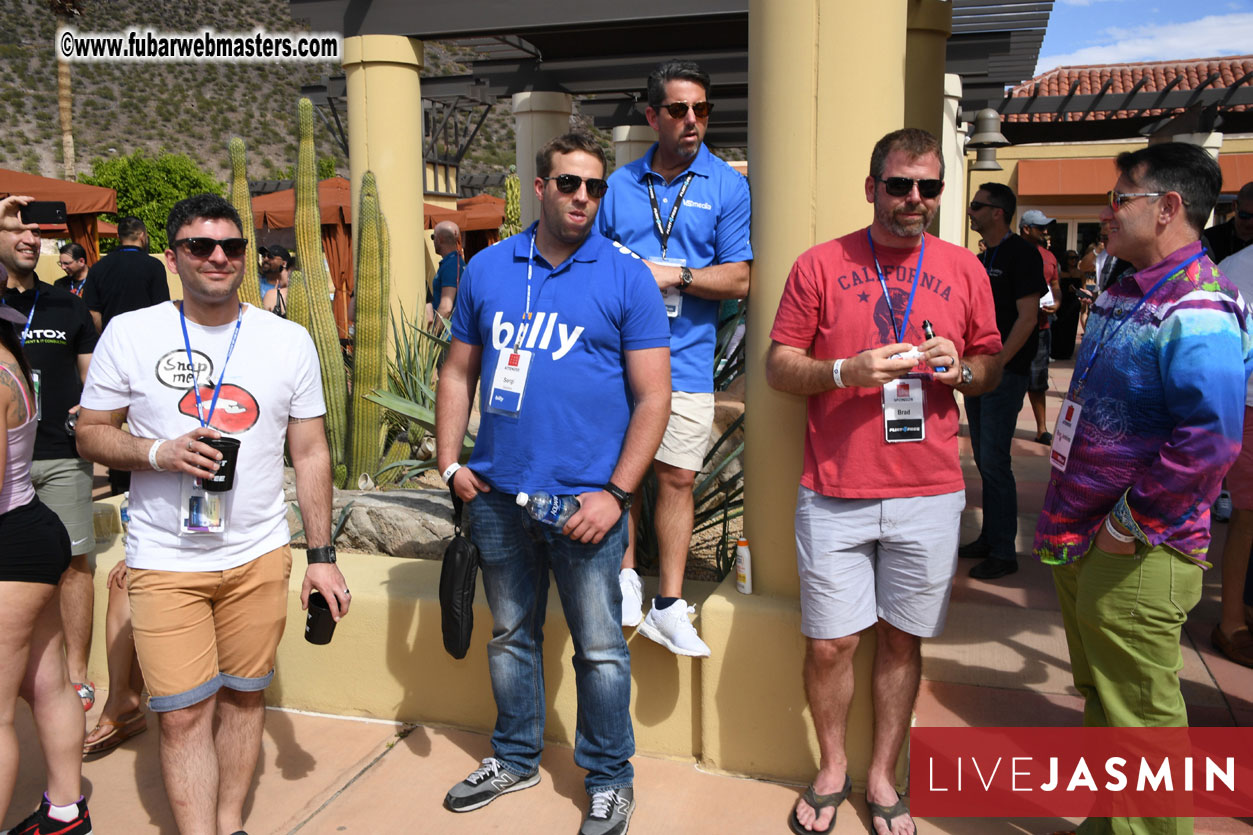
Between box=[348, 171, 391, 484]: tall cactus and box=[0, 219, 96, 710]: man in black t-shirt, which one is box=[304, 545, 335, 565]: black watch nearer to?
box=[0, 219, 96, 710]: man in black t-shirt

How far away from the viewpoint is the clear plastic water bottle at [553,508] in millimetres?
2918

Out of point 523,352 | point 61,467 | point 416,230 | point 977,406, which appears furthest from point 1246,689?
point 416,230

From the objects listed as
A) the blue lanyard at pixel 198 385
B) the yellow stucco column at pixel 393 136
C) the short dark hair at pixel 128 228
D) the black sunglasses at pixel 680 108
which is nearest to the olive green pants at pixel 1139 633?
the black sunglasses at pixel 680 108

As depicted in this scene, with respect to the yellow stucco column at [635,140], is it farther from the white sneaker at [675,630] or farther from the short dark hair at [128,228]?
the white sneaker at [675,630]

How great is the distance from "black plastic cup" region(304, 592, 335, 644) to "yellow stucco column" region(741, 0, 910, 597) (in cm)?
147

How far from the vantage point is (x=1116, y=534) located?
2.53 meters

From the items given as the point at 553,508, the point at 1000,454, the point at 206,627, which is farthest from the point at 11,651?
the point at 1000,454

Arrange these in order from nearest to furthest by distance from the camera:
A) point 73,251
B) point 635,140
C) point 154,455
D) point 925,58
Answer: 1. point 154,455
2. point 925,58
3. point 73,251
4. point 635,140

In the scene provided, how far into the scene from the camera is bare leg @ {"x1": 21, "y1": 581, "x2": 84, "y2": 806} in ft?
9.66

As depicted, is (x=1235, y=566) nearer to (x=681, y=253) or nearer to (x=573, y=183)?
(x=681, y=253)

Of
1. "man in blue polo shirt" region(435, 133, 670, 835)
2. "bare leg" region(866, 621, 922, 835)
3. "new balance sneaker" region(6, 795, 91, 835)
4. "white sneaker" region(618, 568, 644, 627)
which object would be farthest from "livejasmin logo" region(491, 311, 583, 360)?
"new balance sneaker" region(6, 795, 91, 835)

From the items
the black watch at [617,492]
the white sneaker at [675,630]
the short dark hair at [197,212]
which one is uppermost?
the short dark hair at [197,212]

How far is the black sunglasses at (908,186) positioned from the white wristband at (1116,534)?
100 centimetres

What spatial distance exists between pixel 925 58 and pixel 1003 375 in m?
3.08
